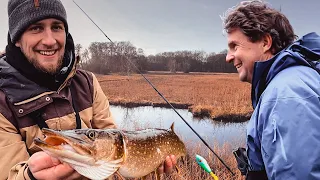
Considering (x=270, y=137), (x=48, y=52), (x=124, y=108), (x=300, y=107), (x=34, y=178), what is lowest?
(x=124, y=108)

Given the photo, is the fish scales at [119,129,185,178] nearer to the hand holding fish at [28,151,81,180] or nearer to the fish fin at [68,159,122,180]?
the fish fin at [68,159,122,180]

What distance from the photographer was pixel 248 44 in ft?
7.64

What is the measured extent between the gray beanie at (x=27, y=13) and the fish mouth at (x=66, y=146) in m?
1.06

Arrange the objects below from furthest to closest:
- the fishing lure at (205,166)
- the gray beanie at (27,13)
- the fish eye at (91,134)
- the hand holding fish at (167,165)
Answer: the fishing lure at (205,166) → the hand holding fish at (167,165) → the gray beanie at (27,13) → the fish eye at (91,134)

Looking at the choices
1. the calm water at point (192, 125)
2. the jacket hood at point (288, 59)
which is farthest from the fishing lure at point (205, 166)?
the calm water at point (192, 125)

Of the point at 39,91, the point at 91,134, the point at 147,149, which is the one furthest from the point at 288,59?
the point at 39,91

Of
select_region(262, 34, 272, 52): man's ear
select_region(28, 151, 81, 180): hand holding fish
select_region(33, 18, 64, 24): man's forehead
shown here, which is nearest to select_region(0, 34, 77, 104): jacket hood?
select_region(33, 18, 64, 24): man's forehead

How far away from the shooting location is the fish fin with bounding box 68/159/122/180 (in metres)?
1.66

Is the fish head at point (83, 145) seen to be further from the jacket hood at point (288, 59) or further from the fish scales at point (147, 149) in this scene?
the jacket hood at point (288, 59)

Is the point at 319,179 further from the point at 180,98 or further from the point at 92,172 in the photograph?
the point at 180,98

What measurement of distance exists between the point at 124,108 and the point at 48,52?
597 inches

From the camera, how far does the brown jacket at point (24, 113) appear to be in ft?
6.06

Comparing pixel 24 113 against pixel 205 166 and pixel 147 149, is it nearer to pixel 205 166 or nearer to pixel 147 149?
pixel 147 149

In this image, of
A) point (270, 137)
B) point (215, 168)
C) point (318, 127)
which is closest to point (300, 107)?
point (318, 127)
